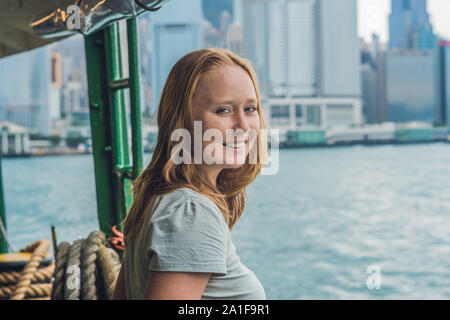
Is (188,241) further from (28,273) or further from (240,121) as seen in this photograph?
(28,273)

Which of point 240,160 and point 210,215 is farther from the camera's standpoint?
point 240,160

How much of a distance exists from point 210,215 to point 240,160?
0.12 metres

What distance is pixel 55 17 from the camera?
1633mm

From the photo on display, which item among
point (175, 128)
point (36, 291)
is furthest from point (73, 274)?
point (175, 128)

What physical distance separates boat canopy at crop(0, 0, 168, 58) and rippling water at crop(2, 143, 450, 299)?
595 inches

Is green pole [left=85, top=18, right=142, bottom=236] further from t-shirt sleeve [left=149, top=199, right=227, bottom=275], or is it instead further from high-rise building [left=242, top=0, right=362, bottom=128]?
high-rise building [left=242, top=0, right=362, bottom=128]

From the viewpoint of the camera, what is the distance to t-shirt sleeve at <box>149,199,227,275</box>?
510 millimetres

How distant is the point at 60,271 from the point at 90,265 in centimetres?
10

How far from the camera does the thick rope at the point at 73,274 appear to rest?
1.67 meters

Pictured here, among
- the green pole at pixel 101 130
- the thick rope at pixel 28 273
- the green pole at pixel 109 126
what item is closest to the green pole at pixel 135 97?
the green pole at pixel 109 126

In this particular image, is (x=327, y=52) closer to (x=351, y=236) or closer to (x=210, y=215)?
(x=351, y=236)
